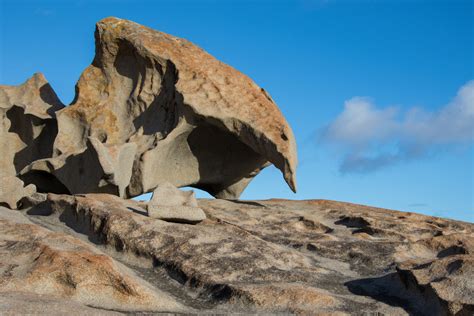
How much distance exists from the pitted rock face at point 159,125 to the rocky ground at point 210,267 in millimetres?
2518

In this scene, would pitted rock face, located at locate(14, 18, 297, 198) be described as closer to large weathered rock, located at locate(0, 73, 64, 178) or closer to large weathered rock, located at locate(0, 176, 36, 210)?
large weathered rock, located at locate(0, 73, 64, 178)

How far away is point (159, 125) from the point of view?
54.4 ft

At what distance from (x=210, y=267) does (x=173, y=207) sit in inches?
88.3

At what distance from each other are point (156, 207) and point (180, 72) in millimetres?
6004

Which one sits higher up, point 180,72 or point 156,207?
point 180,72

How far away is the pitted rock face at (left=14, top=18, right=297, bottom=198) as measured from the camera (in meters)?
15.2

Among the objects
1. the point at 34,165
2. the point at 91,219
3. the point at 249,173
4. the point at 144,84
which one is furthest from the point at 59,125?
the point at 91,219

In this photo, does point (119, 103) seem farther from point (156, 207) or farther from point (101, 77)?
point (156, 207)

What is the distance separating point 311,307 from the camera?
24.7 ft

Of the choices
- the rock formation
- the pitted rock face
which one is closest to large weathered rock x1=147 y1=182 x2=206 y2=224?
the rock formation

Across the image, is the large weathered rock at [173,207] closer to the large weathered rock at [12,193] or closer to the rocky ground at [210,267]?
the rocky ground at [210,267]

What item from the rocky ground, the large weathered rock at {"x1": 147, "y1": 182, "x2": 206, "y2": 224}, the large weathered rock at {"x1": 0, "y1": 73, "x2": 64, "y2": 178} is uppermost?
the large weathered rock at {"x1": 0, "y1": 73, "x2": 64, "y2": 178}

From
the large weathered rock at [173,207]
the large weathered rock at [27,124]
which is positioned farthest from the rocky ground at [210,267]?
the large weathered rock at [27,124]

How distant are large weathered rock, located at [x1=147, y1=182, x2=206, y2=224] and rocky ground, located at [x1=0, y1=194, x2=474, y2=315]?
7.5 inches
